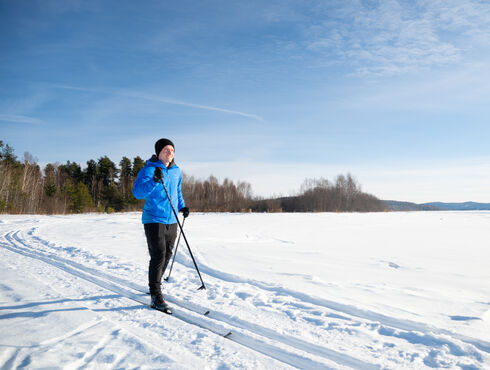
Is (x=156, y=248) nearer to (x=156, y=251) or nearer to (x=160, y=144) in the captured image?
(x=156, y=251)

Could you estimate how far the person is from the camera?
2998 millimetres

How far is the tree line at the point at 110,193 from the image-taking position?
105 ft

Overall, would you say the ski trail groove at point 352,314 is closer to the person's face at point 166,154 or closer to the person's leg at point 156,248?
the person's leg at point 156,248

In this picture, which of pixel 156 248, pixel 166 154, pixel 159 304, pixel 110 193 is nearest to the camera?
pixel 159 304

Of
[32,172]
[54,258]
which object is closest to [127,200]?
[32,172]

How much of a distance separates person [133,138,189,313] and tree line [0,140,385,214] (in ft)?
106

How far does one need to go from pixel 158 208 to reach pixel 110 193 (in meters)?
42.8

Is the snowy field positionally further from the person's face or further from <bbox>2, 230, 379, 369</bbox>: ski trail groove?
the person's face

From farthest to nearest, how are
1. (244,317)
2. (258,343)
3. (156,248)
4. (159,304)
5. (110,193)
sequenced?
(110,193) → (156,248) → (159,304) → (244,317) → (258,343)

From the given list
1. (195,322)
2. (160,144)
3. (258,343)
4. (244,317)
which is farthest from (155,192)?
(258,343)

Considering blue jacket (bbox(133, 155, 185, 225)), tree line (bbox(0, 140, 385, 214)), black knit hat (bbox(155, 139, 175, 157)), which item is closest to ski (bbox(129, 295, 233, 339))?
blue jacket (bbox(133, 155, 185, 225))

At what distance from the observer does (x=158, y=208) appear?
10.3 feet

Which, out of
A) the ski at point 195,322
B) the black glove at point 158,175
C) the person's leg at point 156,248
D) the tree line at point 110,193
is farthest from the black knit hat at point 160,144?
the tree line at point 110,193

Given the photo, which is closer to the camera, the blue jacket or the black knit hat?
the blue jacket
